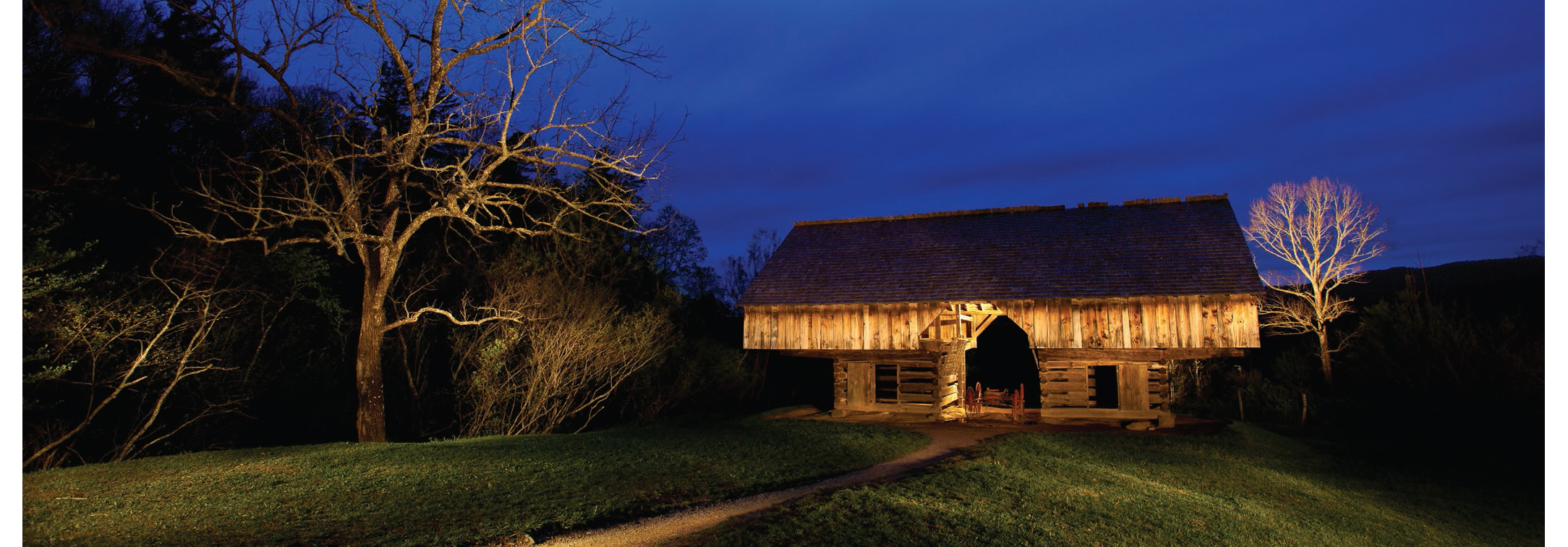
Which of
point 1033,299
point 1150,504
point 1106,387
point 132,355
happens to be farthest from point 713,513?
point 1106,387

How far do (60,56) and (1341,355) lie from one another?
40756 mm

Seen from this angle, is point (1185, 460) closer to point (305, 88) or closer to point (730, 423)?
point (730, 423)

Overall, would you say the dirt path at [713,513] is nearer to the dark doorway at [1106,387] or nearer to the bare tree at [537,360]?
the bare tree at [537,360]

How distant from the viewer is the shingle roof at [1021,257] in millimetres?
19359

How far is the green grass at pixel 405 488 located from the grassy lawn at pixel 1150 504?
6.60ft

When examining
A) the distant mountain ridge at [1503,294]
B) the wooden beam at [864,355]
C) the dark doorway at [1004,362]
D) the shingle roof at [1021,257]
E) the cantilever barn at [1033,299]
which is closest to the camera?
the cantilever barn at [1033,299]

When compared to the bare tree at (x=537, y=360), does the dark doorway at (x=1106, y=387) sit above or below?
below

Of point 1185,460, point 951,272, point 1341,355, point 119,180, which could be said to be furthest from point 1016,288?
point 119,180

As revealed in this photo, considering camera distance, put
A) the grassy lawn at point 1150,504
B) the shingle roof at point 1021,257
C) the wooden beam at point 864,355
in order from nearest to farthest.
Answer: the grassy lawn at point 1150,504 → the shingle roof at point 1021,257 → the wooden beam at point 864,355

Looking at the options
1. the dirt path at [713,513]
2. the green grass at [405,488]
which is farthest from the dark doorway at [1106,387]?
the green grass at [405,488]

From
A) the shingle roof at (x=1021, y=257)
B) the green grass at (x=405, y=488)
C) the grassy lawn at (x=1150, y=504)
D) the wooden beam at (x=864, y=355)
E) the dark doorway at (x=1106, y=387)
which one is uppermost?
the shingle roof at (x=1021, y=257)

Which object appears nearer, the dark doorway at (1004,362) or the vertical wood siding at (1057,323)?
the vertical wood siding at (1057,323)

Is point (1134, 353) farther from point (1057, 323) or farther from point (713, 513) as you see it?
point (713, 513)

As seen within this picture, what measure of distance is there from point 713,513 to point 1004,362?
2740 centimetres
